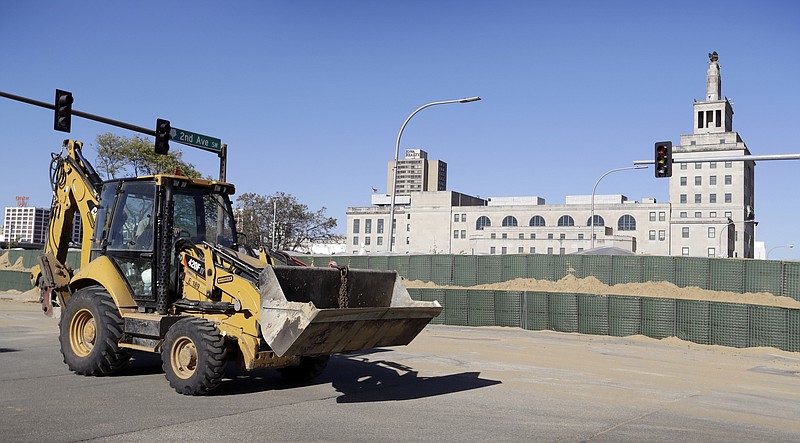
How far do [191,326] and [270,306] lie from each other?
1.53 metres

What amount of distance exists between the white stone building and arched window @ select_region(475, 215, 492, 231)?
0.19 m

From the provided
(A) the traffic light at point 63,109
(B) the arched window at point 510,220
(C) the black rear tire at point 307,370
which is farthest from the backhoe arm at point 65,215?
(B) the arched window at point 510,220

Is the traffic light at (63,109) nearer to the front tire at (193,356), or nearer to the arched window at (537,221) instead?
the front tire at (193,356)

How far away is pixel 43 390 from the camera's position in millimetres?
10352

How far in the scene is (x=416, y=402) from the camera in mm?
10430

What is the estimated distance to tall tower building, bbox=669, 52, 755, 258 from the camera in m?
121

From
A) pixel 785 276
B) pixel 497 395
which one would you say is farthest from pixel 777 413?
pixel 785 276

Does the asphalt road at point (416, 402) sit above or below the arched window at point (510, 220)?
below

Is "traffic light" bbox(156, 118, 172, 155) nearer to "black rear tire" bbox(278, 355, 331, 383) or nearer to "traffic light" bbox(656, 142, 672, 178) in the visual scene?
"black rear tire" bbox(278, 355, 331, 383)

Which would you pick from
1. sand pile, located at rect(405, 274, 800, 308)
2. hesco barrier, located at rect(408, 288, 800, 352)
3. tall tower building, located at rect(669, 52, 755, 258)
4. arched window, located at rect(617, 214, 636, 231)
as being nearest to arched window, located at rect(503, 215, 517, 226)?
arched window, located at rect(617, 214, 636, 231)

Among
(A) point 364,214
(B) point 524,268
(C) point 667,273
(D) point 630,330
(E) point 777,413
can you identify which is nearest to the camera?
(E) point 777,413

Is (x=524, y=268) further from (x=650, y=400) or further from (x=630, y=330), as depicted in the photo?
(x=650, y=400)

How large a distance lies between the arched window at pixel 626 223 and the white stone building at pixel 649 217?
6.8 inches

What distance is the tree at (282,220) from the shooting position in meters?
83.5
